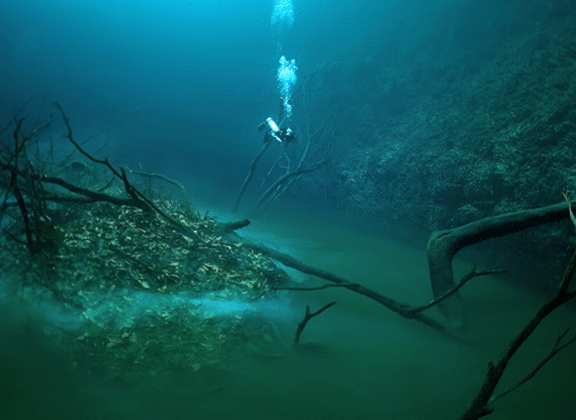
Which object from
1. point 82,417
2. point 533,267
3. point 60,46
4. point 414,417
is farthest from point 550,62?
point 60,46

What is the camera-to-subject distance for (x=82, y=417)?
2340mm

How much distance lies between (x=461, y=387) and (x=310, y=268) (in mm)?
2622

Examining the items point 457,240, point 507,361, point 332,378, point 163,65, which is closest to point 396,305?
point 332,378

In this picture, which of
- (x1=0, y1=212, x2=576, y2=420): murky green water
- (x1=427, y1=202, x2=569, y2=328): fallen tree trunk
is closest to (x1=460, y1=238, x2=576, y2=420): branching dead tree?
(x1=0, y1=212, x2=576, y2=420): murky green water

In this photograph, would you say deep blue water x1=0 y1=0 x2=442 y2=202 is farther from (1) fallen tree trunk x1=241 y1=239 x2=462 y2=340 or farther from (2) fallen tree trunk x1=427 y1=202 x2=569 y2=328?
(2) fallen tree trunk x1=427 y1=202 x2=569 y2=328

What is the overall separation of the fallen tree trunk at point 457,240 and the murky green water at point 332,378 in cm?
37

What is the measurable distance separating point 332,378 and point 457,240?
2823 mm

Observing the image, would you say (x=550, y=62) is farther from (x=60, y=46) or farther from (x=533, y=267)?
(x=60, y=46)

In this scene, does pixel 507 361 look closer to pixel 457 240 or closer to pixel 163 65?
pixel 457 240

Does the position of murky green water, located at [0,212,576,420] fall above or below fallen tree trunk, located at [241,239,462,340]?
below

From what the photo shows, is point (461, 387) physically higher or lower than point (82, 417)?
higher

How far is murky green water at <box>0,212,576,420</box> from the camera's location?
2535mm

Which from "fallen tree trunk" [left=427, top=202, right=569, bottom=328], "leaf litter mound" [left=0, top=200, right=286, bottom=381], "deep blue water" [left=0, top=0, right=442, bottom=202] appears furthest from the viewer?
"deep blue water" [left=0, top=0, right=442, bottom=202]

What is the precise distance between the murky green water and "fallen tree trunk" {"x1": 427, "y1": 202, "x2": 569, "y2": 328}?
372mm
